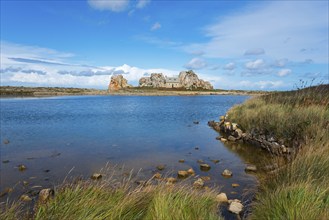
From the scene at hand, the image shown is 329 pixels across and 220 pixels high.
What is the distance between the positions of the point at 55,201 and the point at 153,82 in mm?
158718

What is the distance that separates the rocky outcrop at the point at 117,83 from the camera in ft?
517

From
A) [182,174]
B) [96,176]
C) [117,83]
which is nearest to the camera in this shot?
[96,176]

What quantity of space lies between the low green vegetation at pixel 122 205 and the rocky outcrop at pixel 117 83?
15323 centimetres

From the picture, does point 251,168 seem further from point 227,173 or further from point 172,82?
point 172,82

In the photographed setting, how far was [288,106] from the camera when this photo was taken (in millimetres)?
15922

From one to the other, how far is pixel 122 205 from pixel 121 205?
0.07ft

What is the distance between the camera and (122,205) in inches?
186

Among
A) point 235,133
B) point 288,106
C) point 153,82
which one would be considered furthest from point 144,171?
point 153,82

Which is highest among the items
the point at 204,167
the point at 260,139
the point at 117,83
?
the point at 117,83

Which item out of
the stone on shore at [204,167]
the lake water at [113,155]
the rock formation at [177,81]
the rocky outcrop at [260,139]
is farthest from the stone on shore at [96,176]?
the rock formation at [177,81]

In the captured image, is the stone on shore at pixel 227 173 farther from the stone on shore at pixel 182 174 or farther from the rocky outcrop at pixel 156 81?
the rocky outcrop at pixel 156 81

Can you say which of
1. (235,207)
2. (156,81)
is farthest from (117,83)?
(235,207)

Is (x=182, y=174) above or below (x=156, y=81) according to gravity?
below

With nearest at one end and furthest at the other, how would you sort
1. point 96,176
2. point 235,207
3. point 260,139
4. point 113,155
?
point 235,207, point 96,176, point 113,155, point 260,139
